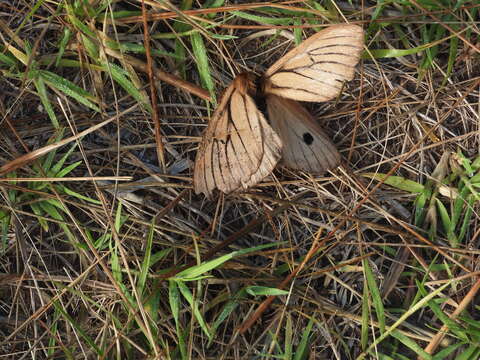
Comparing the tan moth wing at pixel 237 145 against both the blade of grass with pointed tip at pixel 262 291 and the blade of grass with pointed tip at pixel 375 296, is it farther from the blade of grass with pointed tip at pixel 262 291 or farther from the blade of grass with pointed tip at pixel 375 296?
the blade of grass with pointed tip at pixel 375 296

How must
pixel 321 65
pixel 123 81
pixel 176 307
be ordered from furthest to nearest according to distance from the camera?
pixel 123 81
pixel 176 307
pixel 321 65

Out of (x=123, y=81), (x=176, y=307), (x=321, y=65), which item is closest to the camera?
(x=321, y=65)

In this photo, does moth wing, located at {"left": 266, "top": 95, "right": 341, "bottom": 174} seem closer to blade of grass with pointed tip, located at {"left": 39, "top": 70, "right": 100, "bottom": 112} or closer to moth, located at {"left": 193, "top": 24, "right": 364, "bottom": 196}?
moth, located at {"left": 193, "top": 24, "right": 364, "bottom": 196}

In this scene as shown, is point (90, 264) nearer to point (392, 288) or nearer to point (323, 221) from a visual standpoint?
point (323, 221)

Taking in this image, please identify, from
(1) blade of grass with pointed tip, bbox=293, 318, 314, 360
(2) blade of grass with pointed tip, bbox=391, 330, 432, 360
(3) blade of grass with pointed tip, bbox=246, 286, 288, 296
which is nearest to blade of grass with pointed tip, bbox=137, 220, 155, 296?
(3) blade of grass with pointed tip, bbox=246, 286, 288, 296

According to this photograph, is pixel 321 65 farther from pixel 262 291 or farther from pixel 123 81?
pixel 262 291

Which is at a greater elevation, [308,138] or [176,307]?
[308,138]

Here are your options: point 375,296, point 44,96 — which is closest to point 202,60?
point 44,96
